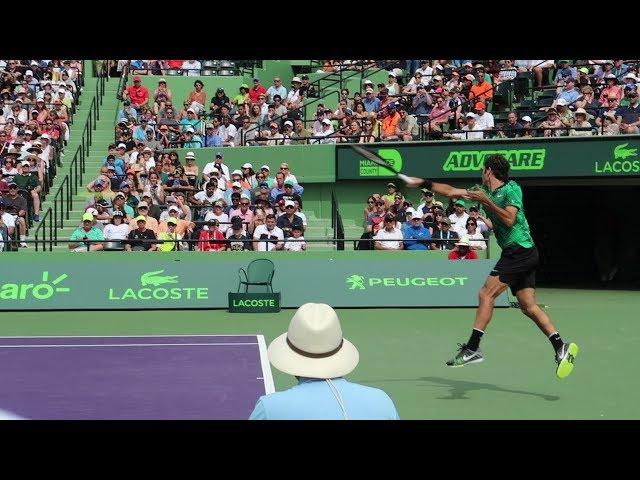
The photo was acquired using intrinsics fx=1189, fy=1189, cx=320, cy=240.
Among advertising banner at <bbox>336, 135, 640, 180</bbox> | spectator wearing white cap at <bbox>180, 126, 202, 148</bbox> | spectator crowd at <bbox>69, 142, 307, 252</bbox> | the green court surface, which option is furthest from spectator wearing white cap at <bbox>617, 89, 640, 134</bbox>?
spectator wearing white cap at <bbox>180, 126, 202, 148</bbox>

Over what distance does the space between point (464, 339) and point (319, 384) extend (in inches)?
474

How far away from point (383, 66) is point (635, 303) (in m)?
11.7

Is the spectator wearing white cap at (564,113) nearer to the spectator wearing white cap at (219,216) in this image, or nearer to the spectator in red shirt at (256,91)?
the spectator wearing white cap at (219,216)

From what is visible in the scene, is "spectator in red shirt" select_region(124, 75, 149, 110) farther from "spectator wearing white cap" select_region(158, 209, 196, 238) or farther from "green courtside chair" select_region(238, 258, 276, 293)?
"green courtside chair" select_region(238, 258, 276, 293)

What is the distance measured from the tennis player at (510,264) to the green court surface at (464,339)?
0.46 m

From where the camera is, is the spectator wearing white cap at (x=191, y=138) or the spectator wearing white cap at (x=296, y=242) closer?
the spectator wearing white cap at (x=296, y=242)

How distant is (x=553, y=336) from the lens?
38.2 feet

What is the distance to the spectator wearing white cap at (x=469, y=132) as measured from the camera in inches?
1017

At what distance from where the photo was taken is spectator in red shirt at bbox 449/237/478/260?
71.6 feet

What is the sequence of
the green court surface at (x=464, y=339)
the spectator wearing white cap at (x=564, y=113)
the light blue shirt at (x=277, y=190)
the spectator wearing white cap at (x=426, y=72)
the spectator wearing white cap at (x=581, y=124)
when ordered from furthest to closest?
the spectator wearing white cap at (x=426, y=72) → the spectator wearing white cap at (x=564, y=113) → the light blue shirt at (x=277, y=190) → the spectator wearing white cap at (x=581, y=124) → the green court surface at (x=464, y=339)

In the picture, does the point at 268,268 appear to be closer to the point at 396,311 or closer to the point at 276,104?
the point at 396,311

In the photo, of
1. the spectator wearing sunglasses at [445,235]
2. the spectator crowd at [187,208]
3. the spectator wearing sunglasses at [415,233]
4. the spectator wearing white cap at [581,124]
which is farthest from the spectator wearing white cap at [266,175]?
the spectator wearing white cap at [581,124]

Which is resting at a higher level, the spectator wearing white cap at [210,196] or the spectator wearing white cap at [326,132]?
the spectator wearing white cap at [326,132]
